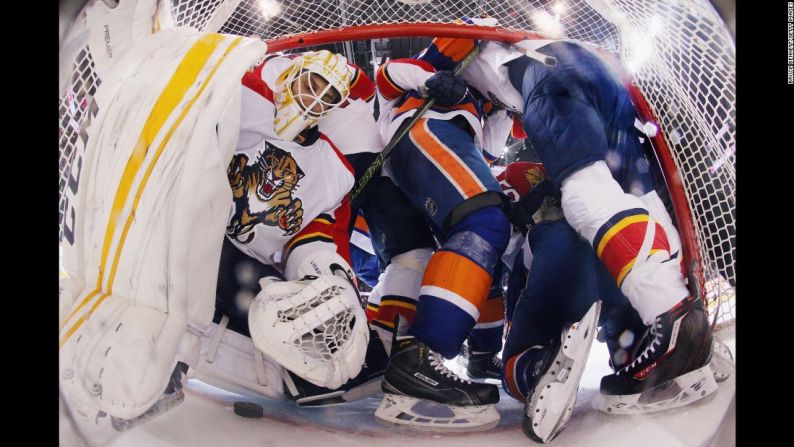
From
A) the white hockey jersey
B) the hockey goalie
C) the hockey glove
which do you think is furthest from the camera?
the hockey glove

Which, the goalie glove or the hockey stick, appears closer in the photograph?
the goalie glove

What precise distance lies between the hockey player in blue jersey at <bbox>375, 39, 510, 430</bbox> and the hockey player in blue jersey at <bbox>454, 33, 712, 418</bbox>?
10cm

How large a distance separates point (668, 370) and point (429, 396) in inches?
11.9

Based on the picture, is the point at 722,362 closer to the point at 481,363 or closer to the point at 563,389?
the point at 563,389

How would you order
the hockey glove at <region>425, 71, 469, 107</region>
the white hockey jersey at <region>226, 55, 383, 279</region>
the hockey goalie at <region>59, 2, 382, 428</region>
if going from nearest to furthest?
the hockey goalie at <region>59, 2, 382, 428</region>
the white hockey jersey at <region>226, 55, 383, 279</region>
the hockey glove at <region>425, 71, 469, 107</region>

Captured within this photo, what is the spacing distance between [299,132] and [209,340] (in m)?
0.31

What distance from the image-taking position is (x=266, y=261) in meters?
0.96

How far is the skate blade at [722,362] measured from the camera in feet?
2.83

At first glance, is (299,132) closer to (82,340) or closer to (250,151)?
(250,151)

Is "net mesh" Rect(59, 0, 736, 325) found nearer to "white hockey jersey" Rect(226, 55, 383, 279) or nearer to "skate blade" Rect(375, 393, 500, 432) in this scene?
"white hockey jersey" Rect(226, 55, 383, 279)

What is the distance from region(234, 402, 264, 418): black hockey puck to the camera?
88cm

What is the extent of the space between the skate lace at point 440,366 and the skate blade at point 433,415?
0.04m

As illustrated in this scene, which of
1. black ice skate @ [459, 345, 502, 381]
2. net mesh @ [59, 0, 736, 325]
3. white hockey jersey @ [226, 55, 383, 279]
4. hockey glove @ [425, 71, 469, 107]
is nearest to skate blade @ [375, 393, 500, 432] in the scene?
black ice skate @ [459, 345, 502, 381]

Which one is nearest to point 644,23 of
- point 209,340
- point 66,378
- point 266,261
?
point 266,261
